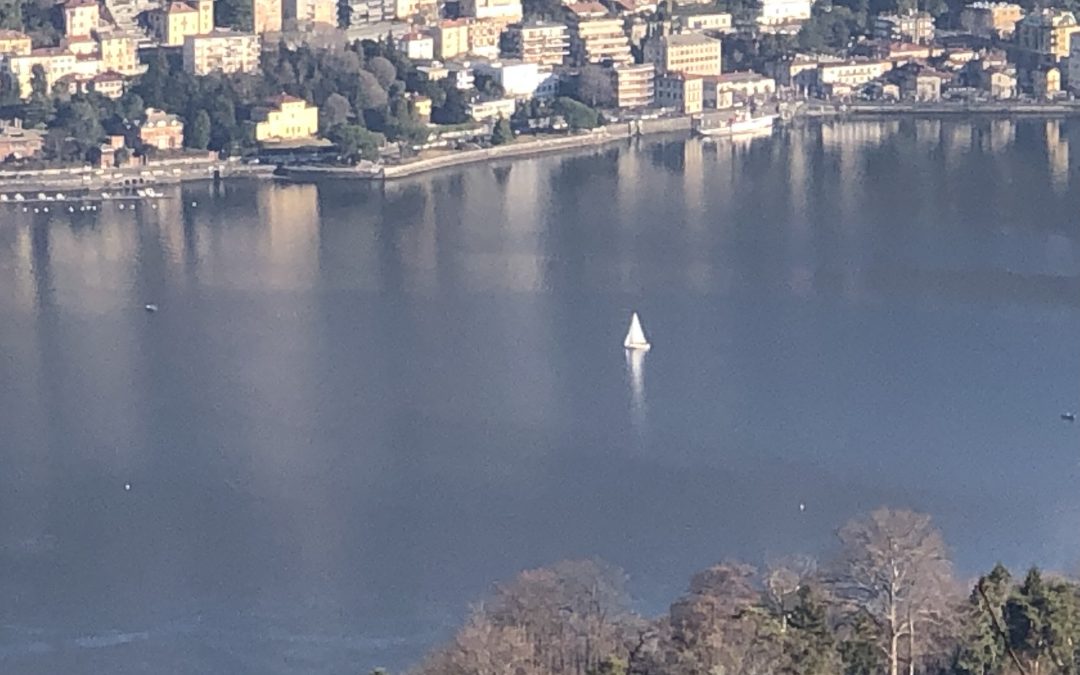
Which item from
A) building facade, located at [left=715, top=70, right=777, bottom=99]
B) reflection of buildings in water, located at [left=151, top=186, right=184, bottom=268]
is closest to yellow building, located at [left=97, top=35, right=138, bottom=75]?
reflection of buildings in water, located at [left=151, top=186, right=184, bottom=268]

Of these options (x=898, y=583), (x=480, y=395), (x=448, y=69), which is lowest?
(x=480, y=395)

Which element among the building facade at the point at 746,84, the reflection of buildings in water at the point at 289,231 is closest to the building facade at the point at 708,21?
the building facade at the point at 746,84

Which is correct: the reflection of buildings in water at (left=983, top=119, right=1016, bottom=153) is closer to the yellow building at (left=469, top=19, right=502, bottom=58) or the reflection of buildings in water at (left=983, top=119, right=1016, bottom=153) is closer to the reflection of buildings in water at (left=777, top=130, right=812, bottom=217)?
the reflection of buildings in water at (left=777, top=130, right=812, bottom=217)

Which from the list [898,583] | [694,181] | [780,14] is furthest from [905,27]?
[898,583]

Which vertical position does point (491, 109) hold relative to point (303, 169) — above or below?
above

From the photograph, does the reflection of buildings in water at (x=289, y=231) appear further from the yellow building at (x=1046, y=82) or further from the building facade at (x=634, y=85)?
the yellow building at (x=1046, y=82)

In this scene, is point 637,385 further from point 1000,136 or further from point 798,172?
point 1000,136
